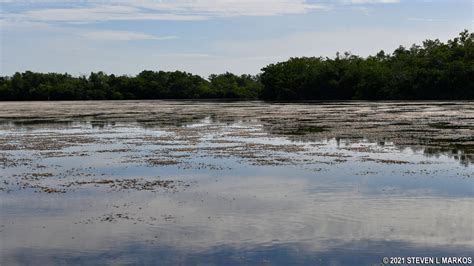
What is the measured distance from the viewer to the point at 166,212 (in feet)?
41.9

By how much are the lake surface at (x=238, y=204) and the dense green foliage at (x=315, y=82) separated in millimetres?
80961

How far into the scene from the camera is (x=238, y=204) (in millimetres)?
13586

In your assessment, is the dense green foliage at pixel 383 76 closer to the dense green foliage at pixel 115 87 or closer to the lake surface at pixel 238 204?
the dense green foliage at pixel 115 87

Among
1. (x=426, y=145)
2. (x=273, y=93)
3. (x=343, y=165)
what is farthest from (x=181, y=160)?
(x=273, y=93)

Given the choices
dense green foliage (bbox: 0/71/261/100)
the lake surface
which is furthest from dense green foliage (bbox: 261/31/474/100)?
the lake surface

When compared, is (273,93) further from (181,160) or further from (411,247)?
(411,247)

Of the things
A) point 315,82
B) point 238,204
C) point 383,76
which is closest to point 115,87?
point 315,82

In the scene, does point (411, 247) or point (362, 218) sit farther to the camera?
point (362, 218)

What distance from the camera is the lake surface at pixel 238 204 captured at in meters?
9.88

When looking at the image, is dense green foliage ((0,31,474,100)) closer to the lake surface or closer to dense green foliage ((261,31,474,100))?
dense green foliage ((261,31,474,100))

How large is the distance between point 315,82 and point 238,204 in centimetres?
12026

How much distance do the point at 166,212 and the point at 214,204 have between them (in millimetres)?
1332

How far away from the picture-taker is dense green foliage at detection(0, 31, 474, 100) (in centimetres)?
10338

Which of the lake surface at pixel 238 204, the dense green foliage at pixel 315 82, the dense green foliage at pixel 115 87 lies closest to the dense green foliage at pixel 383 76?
the dense green foliage at pixel 315 82
